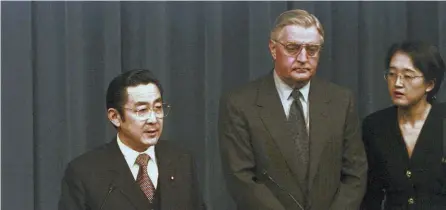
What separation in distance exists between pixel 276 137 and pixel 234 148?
151mm

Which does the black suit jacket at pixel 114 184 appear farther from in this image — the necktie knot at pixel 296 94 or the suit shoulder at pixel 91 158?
the necktie knot at pixel 296 94

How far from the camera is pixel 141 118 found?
9.05 ft

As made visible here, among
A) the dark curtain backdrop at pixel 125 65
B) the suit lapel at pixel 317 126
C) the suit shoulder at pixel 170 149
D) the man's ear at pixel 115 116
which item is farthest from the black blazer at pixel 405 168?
the man's ear at pixel 115 116

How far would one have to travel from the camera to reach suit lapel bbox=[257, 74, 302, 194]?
2.85m

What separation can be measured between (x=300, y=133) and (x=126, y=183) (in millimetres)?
629

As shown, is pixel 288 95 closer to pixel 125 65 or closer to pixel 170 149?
pixel 170 149

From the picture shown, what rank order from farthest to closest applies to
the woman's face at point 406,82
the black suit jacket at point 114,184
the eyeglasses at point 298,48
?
the woman's face at point 406,82
the eyeglasses at point 298,48
the black suit jacket at point 114,184

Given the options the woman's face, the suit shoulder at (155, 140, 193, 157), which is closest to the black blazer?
the woman's face

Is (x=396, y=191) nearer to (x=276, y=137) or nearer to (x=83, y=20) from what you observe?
(x=276, y=137)

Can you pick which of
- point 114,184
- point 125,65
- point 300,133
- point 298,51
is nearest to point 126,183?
point 114,184

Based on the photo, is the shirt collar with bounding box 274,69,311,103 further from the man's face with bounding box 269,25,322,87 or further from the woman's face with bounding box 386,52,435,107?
the woman's face with bounding box 386,52,435,107

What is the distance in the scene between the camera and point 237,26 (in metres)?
3.86

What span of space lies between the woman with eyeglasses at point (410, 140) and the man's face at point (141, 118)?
877 millimetres

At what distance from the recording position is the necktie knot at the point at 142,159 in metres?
2.77
